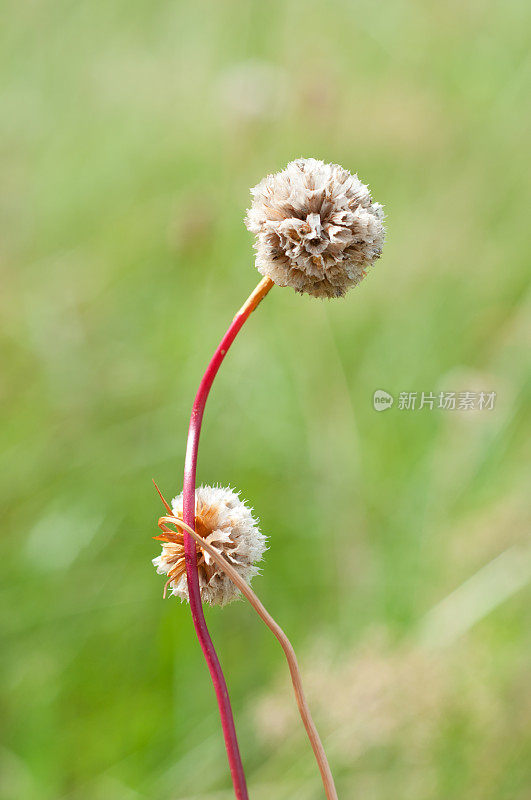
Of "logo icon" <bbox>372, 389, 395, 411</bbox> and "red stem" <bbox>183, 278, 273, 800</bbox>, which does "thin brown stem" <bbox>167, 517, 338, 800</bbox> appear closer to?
"red stem" <bbox>183, 278, 273, 800</bbox>

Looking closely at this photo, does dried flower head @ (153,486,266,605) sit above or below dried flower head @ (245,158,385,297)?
below

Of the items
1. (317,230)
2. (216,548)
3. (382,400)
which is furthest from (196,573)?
(382,400)

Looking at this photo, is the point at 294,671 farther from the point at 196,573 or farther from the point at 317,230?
the point at 317,230

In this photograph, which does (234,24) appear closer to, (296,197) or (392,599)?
(392,599)

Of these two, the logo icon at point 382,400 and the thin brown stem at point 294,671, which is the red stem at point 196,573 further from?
the logo icon at point 382,400

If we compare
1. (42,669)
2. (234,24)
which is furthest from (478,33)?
(42,669)

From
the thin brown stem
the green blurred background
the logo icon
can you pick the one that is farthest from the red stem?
the logo icon
